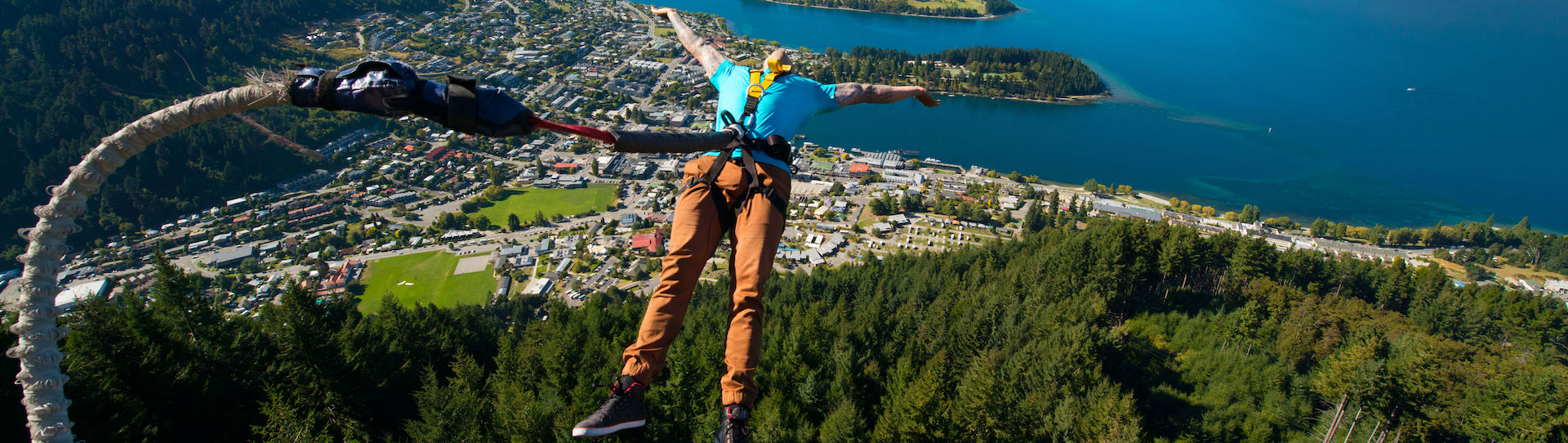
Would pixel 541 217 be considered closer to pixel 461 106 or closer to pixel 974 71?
pixel 461 106

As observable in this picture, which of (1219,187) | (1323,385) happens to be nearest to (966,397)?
(1323,385)

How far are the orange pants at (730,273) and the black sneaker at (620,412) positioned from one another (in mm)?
71

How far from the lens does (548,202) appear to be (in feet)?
155

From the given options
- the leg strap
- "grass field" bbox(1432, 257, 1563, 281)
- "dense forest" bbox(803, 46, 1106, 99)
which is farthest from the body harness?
"dense forest" bbox(803, 46, 1106, 99)

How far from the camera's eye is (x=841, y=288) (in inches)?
1091

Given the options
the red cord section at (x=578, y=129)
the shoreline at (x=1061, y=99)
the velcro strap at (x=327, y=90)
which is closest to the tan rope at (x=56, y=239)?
the velcro strap at (x=327, y=90)

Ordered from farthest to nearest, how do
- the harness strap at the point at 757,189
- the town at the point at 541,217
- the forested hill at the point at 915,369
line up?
the town at the point at 541,217
the forested hill at the point at 915,369
the harness strap at the point at 757,189

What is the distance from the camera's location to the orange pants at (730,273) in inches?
145

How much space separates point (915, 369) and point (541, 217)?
3478 centimetres

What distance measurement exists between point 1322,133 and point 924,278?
194 ft

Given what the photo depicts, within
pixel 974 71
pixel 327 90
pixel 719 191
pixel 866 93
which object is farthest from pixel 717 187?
pixel 974 71

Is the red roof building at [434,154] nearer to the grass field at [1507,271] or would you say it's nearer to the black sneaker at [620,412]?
the black sneaker at [620,412]

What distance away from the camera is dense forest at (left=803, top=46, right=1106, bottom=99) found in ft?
225

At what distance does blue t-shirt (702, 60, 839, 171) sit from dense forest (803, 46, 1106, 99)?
2417 inches
